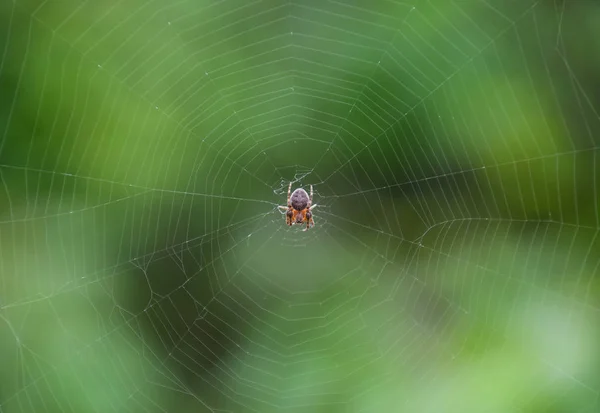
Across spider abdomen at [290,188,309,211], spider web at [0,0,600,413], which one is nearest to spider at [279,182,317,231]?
spider abdomen at [290,188,309,211]

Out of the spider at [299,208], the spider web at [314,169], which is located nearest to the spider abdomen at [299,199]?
the spider at [299,208]

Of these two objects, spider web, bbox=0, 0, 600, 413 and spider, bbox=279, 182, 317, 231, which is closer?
spider web, bbox=0, 0, 600, 413

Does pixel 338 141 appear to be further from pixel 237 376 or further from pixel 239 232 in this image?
pixel 237 376

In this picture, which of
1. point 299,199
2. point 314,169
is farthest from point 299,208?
point 314,169

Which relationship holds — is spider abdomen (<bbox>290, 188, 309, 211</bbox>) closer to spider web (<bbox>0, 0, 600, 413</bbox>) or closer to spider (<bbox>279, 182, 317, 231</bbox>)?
spider (<bbox>279, 182, 317, 231</bbox>)

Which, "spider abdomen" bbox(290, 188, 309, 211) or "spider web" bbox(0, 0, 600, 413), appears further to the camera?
"spider abdomen" bbox(290, 188, 309, 211)

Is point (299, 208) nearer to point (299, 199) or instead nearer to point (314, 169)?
point (299, 199)

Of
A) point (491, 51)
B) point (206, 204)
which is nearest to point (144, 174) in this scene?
point (206, 204)

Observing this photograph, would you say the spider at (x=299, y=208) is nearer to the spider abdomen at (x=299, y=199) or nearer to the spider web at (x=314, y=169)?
the spider abdomen at (x=299, y=199)
